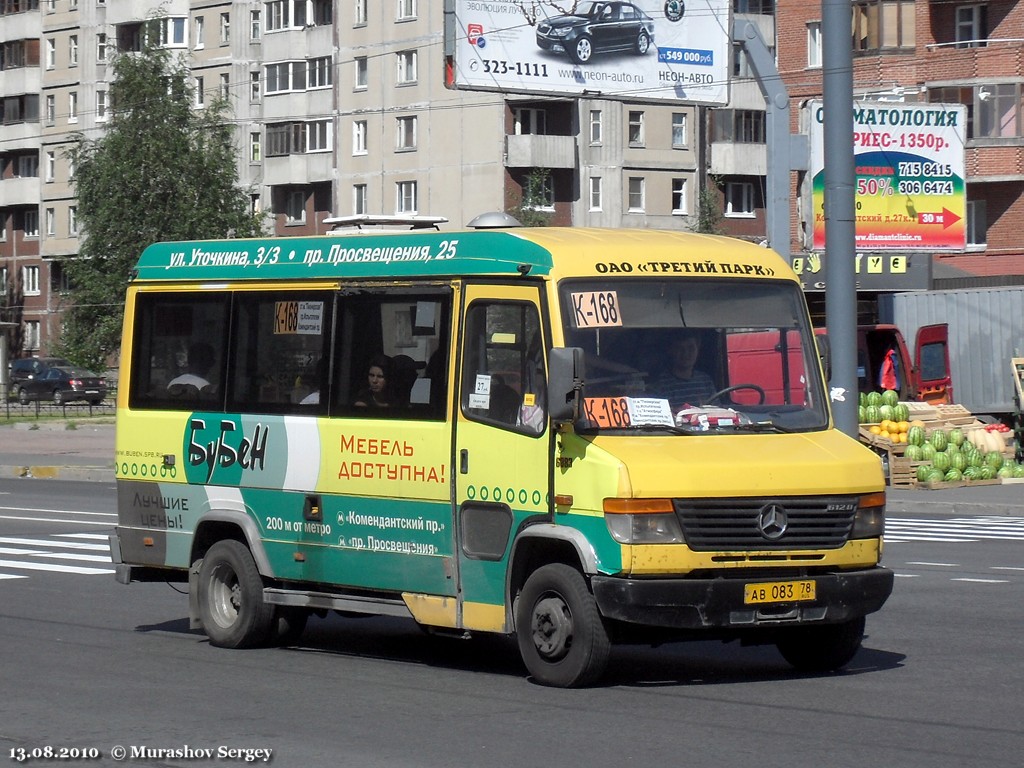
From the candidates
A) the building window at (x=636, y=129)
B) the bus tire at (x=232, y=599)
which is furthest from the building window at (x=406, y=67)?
the bus tire at (x=232, y=599)

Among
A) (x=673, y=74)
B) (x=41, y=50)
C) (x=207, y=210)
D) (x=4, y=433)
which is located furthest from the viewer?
(x=41, y=50)

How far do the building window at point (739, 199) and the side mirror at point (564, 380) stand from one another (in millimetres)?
72168

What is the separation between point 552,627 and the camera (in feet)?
32.9

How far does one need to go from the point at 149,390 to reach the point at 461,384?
3.14 meters

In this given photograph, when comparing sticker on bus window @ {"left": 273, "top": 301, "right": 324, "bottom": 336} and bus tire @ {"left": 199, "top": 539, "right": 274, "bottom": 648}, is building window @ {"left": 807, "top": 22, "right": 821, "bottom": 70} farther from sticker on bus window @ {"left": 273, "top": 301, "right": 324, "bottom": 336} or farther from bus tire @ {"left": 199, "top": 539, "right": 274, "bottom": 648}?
bus tire @ {"left": 199, "top": 539, "right": 274, "bottom": 648}

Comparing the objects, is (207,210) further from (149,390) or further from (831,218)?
(149,390)

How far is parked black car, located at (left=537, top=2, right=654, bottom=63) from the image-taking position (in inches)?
1431

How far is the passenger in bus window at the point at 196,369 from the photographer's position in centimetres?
1255

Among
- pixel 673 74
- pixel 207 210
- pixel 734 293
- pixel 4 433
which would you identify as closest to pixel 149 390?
pixel 734 293

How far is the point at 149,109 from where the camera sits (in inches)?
2793

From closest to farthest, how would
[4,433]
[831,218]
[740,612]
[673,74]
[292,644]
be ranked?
[740,612], [292,644], [831,218], [673,74], [4,433]

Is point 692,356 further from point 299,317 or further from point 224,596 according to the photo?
point 224,596

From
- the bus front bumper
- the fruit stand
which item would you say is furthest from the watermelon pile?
the bus front bumper

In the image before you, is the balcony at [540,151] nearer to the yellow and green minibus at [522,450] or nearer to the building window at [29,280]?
the building window at [29,280]
